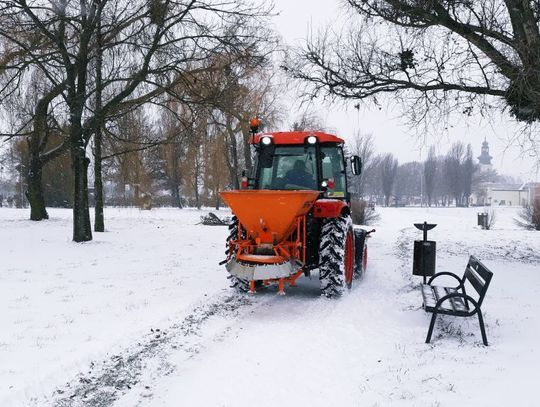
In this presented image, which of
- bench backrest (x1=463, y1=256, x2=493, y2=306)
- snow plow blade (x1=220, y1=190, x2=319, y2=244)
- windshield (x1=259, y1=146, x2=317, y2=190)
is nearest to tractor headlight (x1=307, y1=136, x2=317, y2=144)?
windshield (x1=259, y1=146, x2=317, y2=190)

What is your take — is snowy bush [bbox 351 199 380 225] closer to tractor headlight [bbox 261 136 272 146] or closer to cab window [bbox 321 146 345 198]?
cab window [bbox 321 146 345 198]

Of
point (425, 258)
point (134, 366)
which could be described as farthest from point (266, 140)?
point (134, 366)

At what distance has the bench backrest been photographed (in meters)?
4.70

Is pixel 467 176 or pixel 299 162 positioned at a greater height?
pixel 467 176

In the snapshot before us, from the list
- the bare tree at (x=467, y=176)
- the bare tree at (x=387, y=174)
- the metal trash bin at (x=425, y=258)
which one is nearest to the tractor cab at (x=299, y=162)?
the metal trash bin at (x=425, y=258)

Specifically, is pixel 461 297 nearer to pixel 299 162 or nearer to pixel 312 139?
pixel 312 139

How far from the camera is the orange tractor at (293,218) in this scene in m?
6.03

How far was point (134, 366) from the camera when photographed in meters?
4.18

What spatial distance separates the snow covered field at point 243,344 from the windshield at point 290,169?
181cm

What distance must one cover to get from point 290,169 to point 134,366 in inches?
176

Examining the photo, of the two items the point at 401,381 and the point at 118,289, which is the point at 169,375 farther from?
the point at 118,289

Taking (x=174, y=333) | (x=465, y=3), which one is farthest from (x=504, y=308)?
(x=465, y=3)

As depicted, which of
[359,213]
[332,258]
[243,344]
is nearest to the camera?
[243,344]

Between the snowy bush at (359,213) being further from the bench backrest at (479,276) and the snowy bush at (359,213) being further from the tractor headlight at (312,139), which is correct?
the bench backrest at (479,276)
